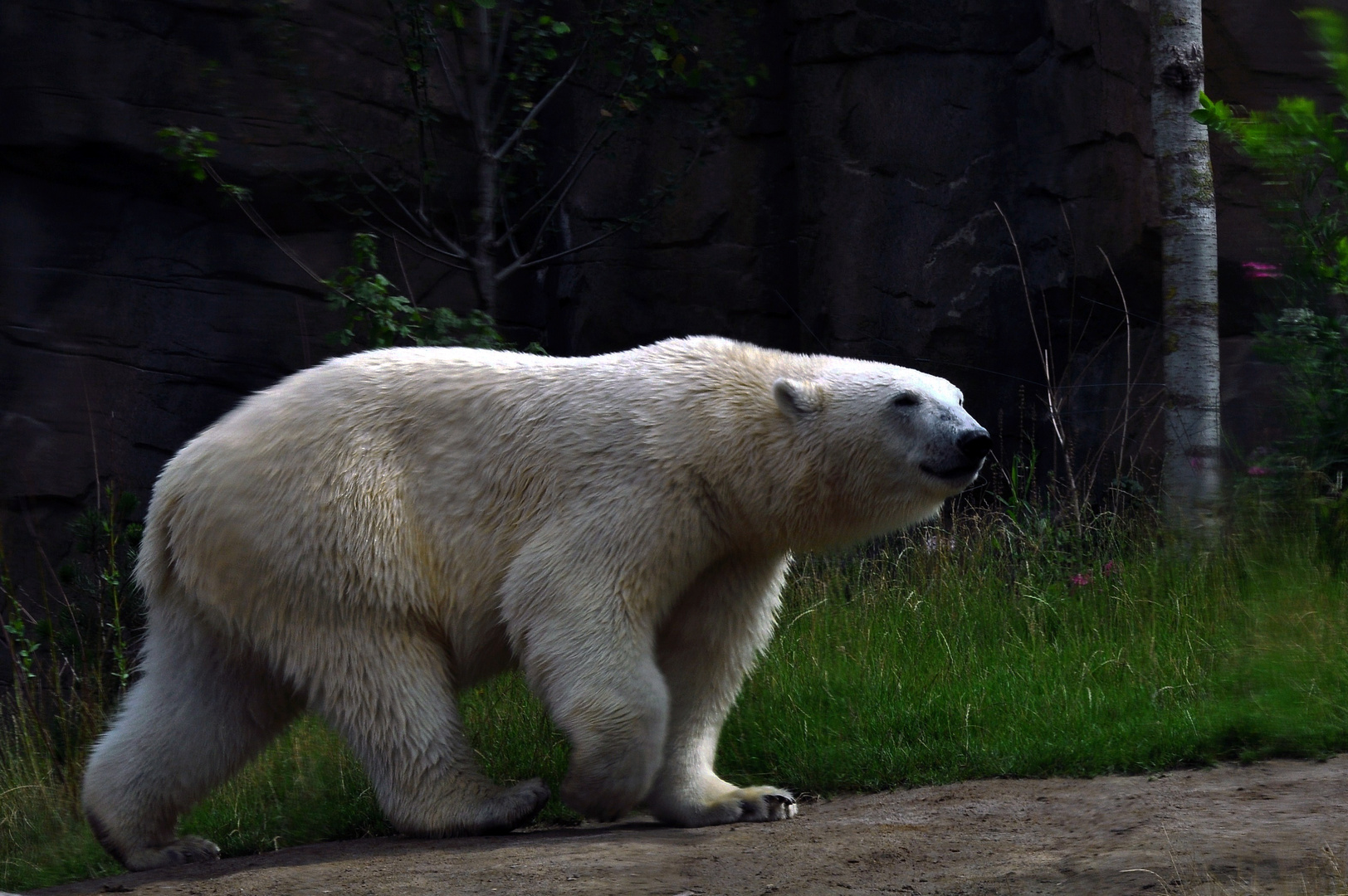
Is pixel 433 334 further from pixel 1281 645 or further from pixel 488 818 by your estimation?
pixel 1281 645

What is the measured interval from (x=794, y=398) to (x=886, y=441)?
0.31 meters

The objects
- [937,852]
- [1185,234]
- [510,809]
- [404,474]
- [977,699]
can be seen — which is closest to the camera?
[937,852]

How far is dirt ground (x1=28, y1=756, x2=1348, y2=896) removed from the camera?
279cm

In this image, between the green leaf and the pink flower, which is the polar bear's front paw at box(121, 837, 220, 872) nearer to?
the green leaf

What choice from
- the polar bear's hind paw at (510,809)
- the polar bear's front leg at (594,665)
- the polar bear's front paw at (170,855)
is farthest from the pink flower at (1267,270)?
the polar bear's front paw at (170,855)

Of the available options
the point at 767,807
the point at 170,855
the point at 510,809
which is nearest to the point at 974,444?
the point at 767,807

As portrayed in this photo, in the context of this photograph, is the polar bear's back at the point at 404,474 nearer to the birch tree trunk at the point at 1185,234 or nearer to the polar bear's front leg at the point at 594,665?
the polar bear's front leg at the point at 594,665

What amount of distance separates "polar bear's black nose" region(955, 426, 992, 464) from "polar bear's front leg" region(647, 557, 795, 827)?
2.28ft

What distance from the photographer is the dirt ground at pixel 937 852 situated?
2.79m

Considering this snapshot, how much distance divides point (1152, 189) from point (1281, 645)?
4.45m

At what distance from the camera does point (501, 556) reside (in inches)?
158

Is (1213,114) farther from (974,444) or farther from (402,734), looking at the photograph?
(402,734)

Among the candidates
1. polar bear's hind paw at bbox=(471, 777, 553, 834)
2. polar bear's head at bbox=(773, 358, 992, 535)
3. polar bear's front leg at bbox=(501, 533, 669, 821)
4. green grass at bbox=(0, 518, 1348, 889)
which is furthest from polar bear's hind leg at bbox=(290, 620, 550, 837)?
polar bear's head at bbox=(773, 358, 992, 535)

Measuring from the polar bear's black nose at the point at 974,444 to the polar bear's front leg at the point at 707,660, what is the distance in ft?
2.28
